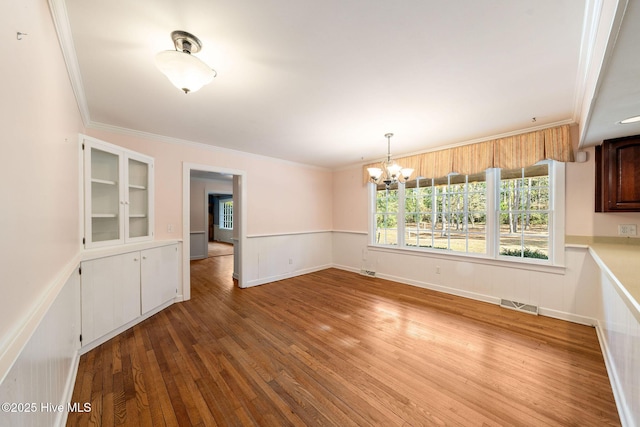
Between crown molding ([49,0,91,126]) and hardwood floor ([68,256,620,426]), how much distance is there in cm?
247

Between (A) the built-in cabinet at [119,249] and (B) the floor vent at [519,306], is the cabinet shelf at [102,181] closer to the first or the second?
(A) the built-in cabinet at [119,249]

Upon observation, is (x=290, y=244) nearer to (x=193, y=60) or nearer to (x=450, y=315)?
(x=450, y=315)

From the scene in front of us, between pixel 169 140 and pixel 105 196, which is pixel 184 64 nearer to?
pixel 105 196

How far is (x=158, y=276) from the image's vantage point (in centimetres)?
A: 319

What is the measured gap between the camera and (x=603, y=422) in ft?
5.11

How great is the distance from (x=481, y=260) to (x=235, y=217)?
170 inches

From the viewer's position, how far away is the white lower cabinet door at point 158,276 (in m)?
2.97

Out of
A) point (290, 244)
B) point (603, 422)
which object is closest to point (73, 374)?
point (290, 244)

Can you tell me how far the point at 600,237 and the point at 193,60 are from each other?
4.55 m

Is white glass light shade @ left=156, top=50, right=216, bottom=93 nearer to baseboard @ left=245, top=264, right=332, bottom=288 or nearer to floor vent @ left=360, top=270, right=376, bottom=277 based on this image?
baseboard @ left=245, top=264, right=332, bottom=288

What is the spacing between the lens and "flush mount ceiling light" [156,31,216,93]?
151cm

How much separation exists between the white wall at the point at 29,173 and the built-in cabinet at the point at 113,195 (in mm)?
946

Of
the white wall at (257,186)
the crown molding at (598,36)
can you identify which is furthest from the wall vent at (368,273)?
the crown molding at (598,36)

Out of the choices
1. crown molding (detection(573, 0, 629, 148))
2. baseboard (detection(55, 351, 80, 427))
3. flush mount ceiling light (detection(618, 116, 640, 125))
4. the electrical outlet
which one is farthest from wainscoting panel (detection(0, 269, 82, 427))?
the electrical outlet
